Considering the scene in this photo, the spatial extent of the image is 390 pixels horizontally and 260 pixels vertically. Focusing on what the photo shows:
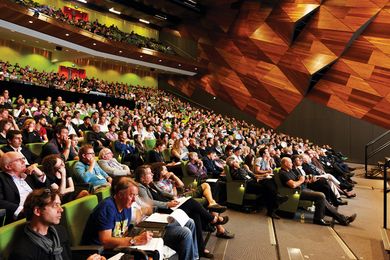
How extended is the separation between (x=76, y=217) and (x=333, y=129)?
9.92 meters

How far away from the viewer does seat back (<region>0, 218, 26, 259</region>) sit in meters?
1.19

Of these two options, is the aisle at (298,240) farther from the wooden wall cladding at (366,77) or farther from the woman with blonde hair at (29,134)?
the wooden wall cladding at (366,77)

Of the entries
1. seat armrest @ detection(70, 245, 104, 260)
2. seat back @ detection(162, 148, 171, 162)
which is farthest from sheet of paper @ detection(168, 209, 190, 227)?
seat back @ detection(162, 148, 171, 162)

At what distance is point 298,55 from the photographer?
1005cm

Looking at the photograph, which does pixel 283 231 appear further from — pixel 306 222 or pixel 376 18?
pixel 376 18

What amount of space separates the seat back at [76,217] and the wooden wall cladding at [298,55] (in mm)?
8539

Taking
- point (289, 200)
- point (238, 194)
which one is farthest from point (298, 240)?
point (238, 194)

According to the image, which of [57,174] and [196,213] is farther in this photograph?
[196,213]

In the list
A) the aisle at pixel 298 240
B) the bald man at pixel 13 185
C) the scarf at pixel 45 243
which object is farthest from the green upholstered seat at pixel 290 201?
the scarf at pixel 45 243

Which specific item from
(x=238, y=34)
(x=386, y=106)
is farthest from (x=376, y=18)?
(x=238, y=34)

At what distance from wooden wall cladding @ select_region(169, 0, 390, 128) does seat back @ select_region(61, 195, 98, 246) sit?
8.54m

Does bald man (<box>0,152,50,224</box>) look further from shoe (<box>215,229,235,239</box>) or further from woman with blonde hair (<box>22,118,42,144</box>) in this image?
woman with blonde hair (<box>22,118,42,144</box>)

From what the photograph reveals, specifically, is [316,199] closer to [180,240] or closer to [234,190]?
[234,190]

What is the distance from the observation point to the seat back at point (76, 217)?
157 cm
